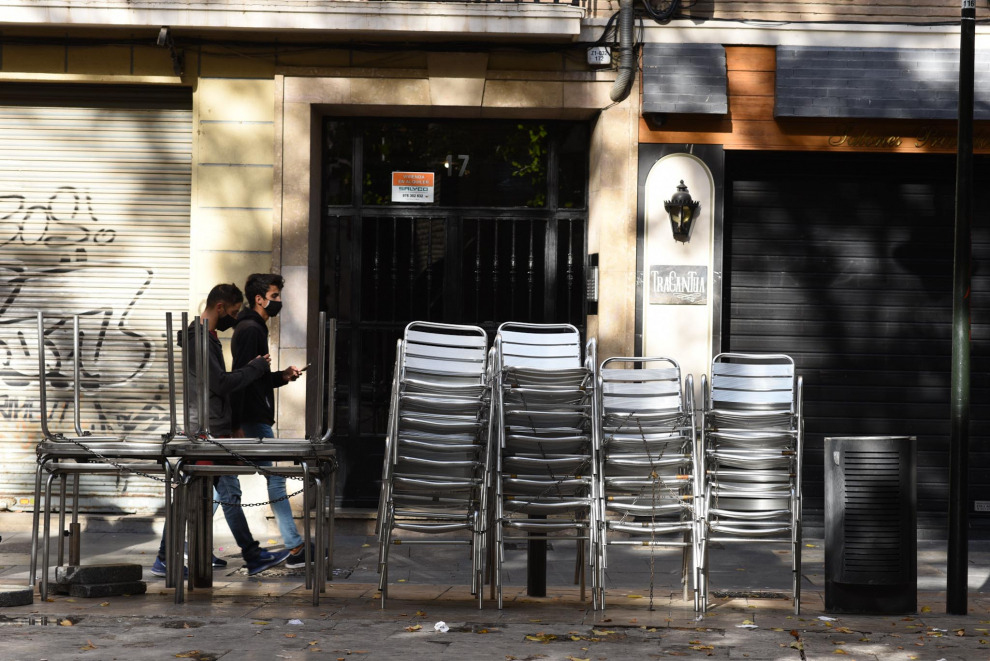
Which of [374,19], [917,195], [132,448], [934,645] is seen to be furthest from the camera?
[917,195]

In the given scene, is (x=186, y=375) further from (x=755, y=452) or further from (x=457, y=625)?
(x=755, y=452)

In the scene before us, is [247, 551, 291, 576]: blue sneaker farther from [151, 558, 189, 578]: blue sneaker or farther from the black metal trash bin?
the black metal trash bin

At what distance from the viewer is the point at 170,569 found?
7086 millimetres

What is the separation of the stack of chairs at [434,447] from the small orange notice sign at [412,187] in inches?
140

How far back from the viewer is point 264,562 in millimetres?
8172

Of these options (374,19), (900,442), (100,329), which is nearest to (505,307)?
(374,19)

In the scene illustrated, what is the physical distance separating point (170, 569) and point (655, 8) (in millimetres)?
6405

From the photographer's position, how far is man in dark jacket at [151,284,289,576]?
7621mm

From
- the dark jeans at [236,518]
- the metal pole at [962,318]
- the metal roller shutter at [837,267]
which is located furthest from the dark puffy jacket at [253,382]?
the metal roller shutter at [837,267]

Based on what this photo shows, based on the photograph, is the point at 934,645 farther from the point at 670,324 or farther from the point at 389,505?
the point at 670,324

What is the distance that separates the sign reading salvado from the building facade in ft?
0.06

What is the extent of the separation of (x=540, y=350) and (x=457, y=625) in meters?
2.02

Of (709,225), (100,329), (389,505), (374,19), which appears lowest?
(389,505)

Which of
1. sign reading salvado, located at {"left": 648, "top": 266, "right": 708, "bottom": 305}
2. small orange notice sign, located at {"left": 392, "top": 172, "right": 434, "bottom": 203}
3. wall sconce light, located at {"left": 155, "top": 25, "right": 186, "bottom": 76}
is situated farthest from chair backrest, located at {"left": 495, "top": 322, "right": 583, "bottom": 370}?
wall sconce light, located at {"left": 155, "top": 25, "right": 186, "bottom": 76}
